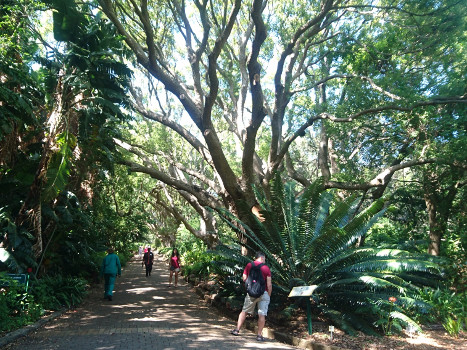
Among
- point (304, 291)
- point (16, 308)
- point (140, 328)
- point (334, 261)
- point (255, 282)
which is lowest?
Result: point (140, 328)

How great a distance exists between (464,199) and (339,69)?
6.49m

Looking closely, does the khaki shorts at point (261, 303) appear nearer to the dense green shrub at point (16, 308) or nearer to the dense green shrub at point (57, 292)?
the dense green shrub at point (16, 308)

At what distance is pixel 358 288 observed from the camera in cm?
748

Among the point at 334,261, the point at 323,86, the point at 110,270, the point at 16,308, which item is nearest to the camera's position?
the point at 16,308

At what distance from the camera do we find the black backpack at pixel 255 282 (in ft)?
21.8

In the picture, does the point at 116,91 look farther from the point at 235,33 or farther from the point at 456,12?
the point at 456,12

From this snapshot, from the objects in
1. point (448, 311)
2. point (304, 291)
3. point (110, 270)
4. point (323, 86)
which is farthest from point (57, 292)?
point (323, 86)

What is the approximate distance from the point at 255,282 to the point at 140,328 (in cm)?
242

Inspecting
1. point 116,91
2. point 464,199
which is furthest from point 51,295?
point 464,199

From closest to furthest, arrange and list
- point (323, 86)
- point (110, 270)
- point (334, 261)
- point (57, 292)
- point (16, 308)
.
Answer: point (16, 308)
point (334, 261)
point (57, 292)
point (110, 270)
point (323, 86)

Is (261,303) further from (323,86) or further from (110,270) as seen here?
(323,86)

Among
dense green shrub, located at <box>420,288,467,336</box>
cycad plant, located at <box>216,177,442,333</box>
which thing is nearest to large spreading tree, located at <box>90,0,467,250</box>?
cycad plant, located at <box>216,177,442,333</box>

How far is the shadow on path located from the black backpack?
780 mm

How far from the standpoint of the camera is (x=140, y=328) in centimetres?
727
